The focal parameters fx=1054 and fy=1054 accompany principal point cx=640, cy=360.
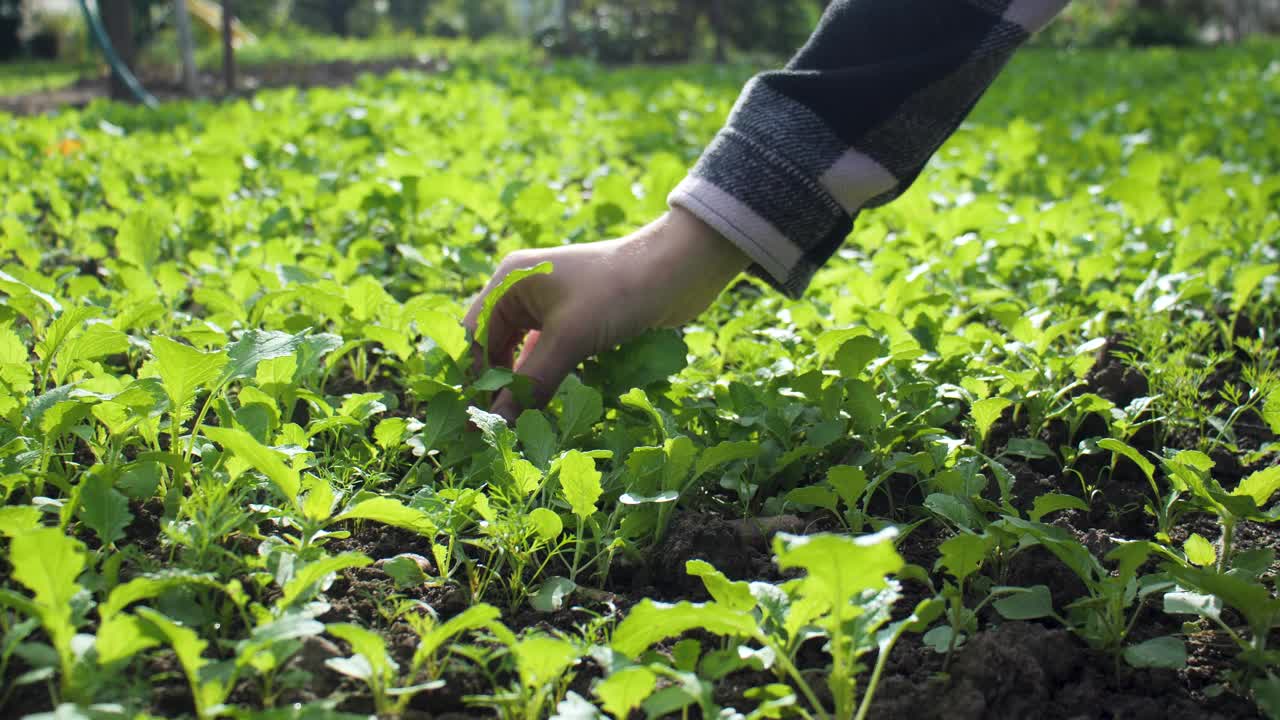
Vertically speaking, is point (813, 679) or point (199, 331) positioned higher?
point (199, 331)

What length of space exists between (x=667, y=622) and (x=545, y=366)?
2.54 ft

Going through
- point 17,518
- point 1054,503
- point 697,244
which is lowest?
point 1054,503

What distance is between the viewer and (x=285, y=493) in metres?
1.35

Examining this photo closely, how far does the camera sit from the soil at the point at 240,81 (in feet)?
31.7

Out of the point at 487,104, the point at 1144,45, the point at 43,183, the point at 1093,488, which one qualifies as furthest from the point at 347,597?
the point at 1144,45

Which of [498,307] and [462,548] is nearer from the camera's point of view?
[462,548]

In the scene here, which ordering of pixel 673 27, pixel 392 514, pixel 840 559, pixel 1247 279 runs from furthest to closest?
1. pixel 673 27
2. pixel 1247 279
3. pixel 392 514
4. pixel 840 559

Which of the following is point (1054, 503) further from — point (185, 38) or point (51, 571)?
point (185, 38)

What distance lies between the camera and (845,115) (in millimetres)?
1755

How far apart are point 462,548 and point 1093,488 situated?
3.49 feet

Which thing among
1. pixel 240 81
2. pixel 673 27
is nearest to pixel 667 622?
pixel 240 81

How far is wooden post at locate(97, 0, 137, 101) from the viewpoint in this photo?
838cm

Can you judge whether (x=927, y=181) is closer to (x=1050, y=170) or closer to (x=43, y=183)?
(x=1050, y=170)

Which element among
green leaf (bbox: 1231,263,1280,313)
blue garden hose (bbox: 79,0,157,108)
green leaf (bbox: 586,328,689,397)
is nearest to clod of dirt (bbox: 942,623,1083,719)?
green leaf (bbox: 586,328,689,397)
